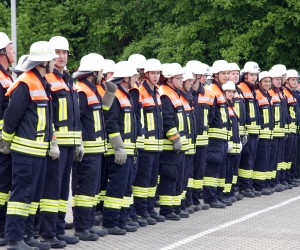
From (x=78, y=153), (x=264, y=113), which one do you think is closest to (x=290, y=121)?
(x=264, y=113)

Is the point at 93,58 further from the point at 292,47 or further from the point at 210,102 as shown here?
the point at 292,47

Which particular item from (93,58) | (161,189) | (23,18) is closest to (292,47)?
(23,18)

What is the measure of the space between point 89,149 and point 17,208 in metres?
1.71

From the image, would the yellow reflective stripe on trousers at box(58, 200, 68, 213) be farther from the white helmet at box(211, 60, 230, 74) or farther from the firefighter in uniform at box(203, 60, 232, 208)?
the white helmet at box(211, 60, 230, 74)

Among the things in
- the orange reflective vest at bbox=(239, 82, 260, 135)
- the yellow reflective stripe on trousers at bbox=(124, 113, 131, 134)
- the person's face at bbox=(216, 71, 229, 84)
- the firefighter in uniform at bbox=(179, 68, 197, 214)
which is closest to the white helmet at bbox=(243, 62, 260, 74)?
the orange reflective vest at bbox=(239, 82, 260, 135)

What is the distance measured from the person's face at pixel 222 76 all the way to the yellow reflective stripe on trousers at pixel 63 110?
5188mm

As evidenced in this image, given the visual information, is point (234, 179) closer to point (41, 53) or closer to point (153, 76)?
point (153, 76)

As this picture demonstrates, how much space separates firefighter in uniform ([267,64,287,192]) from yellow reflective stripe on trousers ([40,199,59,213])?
8122 mm

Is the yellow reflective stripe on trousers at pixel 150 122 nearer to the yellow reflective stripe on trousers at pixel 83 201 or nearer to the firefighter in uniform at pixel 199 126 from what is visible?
the firefighter in uniform at pixel 199 126

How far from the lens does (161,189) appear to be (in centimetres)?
1376

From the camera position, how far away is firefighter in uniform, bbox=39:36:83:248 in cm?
1078

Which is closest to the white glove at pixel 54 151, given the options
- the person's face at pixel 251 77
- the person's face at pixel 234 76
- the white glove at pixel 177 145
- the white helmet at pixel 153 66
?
the white helmet at pixel 153 66

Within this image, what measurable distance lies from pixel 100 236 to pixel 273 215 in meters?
3.64

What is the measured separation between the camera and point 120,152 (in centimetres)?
1192
